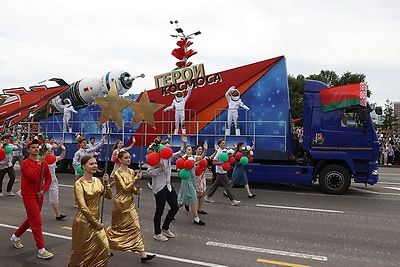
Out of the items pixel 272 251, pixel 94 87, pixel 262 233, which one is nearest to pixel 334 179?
pixel 262 233

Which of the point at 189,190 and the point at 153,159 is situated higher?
the point at 153,159

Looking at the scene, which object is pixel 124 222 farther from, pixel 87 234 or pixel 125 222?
pixel 87 234

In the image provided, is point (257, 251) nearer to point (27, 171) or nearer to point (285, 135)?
point (27, 171)

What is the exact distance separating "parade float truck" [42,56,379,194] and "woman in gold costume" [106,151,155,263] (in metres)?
6.97

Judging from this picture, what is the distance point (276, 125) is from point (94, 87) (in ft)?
28.2

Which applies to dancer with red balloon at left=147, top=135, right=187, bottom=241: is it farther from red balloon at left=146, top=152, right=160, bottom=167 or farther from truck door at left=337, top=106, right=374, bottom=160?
truck door at left=337, top=106, right=374, bottom=160

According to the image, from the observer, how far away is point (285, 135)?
1150cm

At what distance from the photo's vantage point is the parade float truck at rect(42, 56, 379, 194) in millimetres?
10328

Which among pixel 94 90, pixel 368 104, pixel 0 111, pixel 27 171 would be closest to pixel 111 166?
pixel 94 90

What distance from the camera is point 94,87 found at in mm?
15555

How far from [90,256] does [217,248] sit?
7.44ft

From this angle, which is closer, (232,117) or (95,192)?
(95,192)

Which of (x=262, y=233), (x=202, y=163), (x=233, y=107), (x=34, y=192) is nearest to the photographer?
(x=34, y=192)

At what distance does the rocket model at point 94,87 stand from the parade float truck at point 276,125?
98cm
